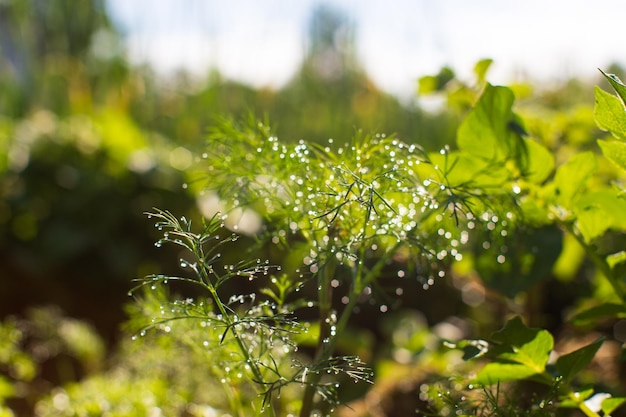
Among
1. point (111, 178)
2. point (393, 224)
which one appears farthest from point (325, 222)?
point (111, 178)

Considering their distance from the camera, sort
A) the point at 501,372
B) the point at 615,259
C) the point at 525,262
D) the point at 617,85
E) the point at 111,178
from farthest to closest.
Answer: the point at 111,178 → the point at 525,262 → the point at 615,259 → the point at 501,372 → the point at 617,85

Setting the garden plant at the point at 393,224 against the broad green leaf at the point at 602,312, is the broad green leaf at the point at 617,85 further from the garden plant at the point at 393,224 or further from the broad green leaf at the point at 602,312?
the broad green leaf at the point at 602,312

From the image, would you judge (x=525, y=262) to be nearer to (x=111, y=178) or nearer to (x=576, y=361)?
(x=576, y=361)

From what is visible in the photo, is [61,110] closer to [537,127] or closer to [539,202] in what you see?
[537,127]

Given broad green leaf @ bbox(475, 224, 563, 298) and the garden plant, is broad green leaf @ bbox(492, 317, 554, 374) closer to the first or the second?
the garden plant

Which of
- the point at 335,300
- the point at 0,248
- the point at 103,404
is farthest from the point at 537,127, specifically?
the point at 0,248

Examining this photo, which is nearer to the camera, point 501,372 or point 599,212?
point 501,372
